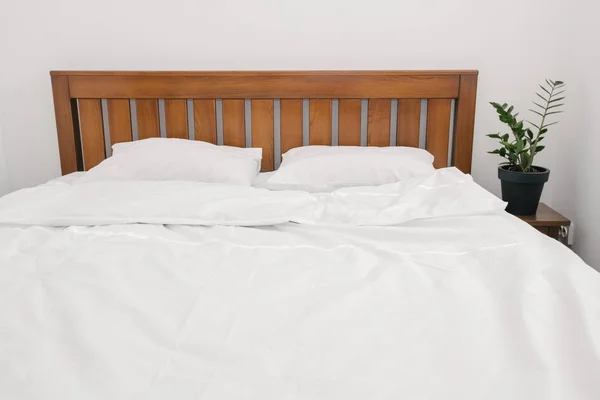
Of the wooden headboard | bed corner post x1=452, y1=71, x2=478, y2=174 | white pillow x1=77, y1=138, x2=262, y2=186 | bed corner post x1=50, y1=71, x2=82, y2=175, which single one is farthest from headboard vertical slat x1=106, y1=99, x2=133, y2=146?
bed corner post x1=452, y1=71, x2=478, y2=174

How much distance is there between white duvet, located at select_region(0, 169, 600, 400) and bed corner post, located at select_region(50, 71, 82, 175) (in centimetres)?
80

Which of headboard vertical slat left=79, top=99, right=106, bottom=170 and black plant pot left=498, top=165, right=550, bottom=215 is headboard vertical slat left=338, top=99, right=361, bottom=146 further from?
headboard vertical slat left=79, top=99, right=106, bottom=170

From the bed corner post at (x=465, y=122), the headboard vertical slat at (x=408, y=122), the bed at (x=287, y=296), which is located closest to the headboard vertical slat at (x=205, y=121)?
the bed at (x=287, y=296)

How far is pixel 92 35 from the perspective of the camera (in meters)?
2.47

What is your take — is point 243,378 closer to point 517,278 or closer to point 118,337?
point 118,337

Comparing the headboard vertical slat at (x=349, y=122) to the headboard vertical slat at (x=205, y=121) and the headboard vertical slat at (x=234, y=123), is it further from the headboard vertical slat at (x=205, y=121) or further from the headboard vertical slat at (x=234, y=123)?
the headboard vertical slat at (x=205, y=121)

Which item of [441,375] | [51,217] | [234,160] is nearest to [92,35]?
[234,160]

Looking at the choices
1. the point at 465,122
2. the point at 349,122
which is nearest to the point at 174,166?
the point at 349,122

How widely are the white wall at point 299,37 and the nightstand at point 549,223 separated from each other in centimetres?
51

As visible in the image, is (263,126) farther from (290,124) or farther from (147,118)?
(147,118)

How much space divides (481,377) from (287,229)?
32.8 inches

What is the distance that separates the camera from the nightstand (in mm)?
2109

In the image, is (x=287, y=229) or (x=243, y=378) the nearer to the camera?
(x=243, y=378)

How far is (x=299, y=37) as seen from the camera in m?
2.45
